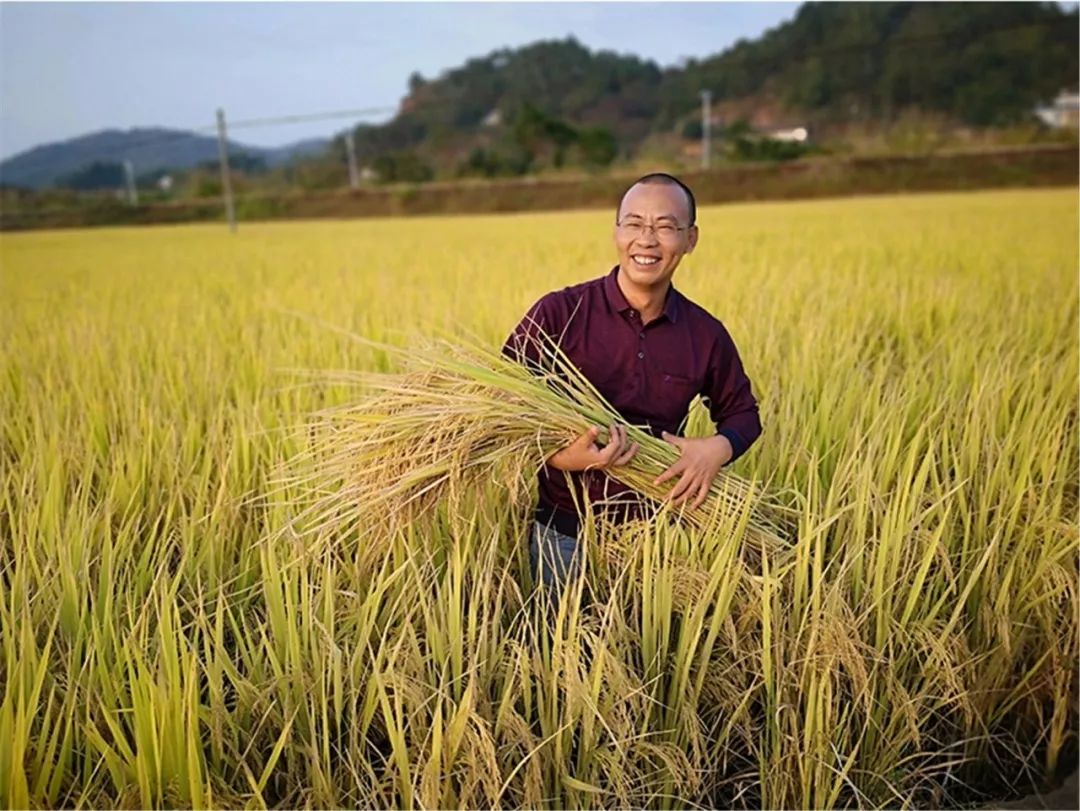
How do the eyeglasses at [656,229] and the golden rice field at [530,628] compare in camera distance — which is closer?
the golden rice field at [530,628]

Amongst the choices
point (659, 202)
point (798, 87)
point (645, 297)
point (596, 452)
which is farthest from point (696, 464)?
point (798, 87)

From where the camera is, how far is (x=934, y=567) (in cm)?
158

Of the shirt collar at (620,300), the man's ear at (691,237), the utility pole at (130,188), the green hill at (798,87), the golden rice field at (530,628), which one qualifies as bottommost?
the golden rice field at (530,628)

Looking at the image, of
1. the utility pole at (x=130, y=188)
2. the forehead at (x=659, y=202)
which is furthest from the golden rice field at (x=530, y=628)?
the utility pole at (x=130, y=188)

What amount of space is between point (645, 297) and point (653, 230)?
16cm

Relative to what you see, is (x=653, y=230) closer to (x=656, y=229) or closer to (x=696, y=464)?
(x=656, y=229)

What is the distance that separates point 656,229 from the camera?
1.25 metres

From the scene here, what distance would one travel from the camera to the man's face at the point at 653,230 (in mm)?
1245

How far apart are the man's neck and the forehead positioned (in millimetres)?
152

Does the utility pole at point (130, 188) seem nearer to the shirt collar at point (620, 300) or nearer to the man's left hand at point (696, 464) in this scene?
the shirt collar at point (620, 300)

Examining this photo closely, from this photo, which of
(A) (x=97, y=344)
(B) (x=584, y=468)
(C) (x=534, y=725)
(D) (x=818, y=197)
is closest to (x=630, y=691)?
(C) (x=534, y=725)

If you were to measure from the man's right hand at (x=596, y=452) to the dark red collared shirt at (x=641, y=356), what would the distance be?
122mm

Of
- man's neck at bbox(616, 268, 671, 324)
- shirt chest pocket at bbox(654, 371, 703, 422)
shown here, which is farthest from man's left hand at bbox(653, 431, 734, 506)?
man's neck at bbox(616, 268, 671, 324)

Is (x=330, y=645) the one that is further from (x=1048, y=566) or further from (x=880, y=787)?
(x=1048, y=566)
